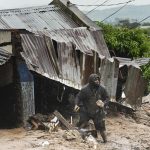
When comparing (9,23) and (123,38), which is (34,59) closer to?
(9,23)

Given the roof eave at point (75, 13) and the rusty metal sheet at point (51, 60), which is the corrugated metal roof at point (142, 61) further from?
the rusty metal sheet at point (51, 60)

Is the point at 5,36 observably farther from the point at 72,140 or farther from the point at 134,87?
the point at 134,87

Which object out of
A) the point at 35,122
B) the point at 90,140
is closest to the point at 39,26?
the point at 35,122

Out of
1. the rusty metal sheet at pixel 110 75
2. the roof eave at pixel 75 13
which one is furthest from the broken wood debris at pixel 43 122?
the roof eave at pixel 75 13

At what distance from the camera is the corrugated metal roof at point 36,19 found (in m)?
17.8

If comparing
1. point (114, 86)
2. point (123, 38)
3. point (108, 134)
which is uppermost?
point (123, 38)

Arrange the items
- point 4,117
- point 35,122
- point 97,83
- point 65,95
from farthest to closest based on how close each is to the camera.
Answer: point 65,95, point 4,117, point 35,122, point 97,83

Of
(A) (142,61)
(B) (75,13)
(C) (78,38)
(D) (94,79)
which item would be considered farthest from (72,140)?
(B) (75,13)

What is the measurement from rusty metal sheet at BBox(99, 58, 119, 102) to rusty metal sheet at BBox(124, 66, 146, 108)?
737 millimetres

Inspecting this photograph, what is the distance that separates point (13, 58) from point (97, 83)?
3.27 meters

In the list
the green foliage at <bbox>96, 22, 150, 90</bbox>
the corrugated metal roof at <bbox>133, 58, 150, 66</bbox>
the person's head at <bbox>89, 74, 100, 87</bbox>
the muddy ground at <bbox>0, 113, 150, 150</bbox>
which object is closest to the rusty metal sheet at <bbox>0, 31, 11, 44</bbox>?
the muddy ground at <bbox>0, 113, 150, 150</bbox>

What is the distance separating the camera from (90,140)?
14.4m

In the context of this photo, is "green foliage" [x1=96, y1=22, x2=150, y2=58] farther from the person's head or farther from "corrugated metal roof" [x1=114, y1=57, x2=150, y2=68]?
the person's head

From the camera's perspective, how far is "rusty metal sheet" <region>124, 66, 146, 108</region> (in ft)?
62.4
